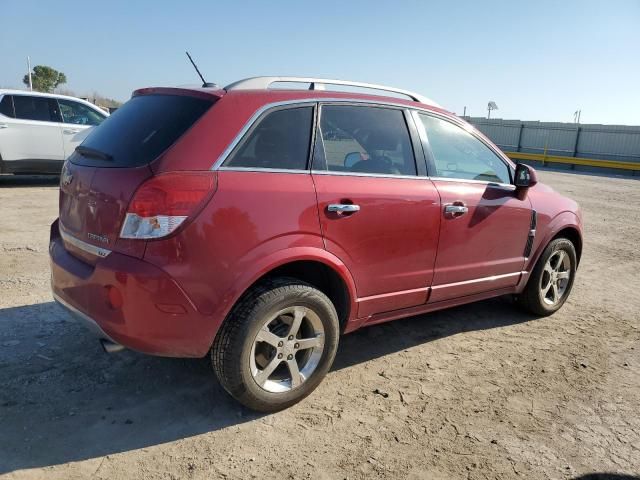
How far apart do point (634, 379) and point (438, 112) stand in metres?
2.37

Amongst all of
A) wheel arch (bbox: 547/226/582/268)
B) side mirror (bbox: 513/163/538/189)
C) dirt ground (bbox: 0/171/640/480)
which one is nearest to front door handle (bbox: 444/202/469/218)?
side mirror (bbox: 513/163/538/189)

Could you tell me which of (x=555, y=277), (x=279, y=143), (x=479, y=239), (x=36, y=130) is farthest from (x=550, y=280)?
(x=36, y=130)

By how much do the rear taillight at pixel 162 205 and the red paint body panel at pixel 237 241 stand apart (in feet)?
0.13

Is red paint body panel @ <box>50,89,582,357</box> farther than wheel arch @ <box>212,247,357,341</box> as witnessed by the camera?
No

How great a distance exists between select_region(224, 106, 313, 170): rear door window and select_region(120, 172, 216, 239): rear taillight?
0.92 feet

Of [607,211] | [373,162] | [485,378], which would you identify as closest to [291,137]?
[373,162]

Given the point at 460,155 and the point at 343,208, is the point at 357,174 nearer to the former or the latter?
the point at 343,208

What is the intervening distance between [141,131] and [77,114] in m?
8.52

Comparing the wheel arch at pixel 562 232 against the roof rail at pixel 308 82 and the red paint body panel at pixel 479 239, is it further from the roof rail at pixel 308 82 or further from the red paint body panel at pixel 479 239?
the roof rail at pixel 308 82

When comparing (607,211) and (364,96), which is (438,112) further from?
(607,211)

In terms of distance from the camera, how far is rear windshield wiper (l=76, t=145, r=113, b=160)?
3002 mm

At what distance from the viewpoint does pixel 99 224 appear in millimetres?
2830

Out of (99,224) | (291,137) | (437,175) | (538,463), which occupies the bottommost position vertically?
(538,463)

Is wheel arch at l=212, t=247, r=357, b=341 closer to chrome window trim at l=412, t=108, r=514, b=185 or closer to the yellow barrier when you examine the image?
chrome window trim at l=412, t=108, r=514, b=185
